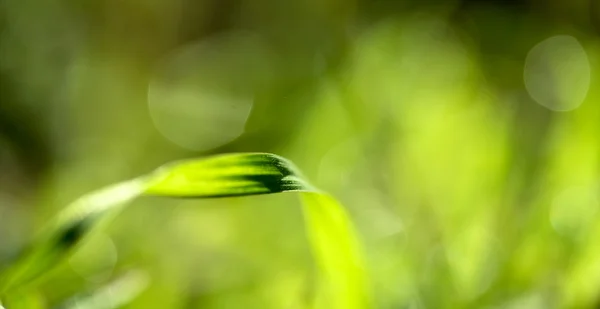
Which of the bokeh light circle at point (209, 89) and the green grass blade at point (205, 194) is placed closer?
the green grass blade at point (205, 194)

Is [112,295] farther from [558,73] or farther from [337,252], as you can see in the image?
[558,73]

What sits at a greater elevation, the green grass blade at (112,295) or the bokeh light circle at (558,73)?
the bokeh light circle at (558,73)

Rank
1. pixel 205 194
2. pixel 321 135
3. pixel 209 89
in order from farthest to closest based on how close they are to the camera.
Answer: pixel 209 89
pixel 321 135
pixel 205 194

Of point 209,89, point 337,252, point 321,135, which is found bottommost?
point 337,252

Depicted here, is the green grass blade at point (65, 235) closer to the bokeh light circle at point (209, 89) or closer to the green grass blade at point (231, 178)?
the green grass blade at point (231, 178)

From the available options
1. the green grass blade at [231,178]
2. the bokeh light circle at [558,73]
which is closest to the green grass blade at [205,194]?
the green grass blade at [231,178]

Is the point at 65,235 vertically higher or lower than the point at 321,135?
lower

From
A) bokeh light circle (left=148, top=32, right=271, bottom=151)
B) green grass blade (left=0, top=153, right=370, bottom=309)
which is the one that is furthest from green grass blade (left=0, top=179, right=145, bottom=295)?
bokeh light circle (left=148, top=32, right=271, bottom=151)

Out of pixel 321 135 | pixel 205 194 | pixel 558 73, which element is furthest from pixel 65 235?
pixel 558 73
